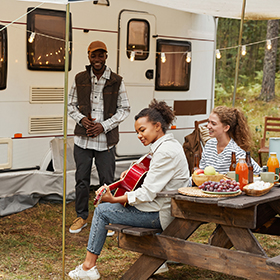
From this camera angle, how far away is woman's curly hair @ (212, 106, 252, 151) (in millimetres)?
3795

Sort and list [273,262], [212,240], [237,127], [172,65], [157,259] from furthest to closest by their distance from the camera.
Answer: [172,65], [237,127], [157,259], [212,240], [273,262]

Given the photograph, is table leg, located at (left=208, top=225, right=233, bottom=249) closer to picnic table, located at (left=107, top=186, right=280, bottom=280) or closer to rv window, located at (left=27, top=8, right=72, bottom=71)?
picnic table, located at (left=107, top=186, right=280, bottom=280)

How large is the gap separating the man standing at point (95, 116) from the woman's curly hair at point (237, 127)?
1.22 m

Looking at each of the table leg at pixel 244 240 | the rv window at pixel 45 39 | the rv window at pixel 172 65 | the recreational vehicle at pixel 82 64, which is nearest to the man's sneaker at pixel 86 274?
the table leg at pixel 244 240

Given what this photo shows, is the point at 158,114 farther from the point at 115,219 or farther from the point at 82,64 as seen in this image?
the point at 82,64

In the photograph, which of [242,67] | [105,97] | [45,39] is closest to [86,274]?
[105,97]

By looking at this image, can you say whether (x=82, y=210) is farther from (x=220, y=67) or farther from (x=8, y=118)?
(x=220, y=67)

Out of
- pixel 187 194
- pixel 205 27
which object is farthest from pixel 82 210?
pixel 205 27

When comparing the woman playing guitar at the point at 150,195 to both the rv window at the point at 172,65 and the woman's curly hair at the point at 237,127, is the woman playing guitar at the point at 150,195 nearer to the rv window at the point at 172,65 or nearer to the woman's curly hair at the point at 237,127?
the woman's curly hair at the point at 237,127

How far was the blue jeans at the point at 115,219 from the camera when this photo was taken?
3232mm

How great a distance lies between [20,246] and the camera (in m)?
4.28

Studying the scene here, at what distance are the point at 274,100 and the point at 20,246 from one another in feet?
31.5

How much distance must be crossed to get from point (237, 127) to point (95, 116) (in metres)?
1.47

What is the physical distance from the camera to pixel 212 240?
303 cm
